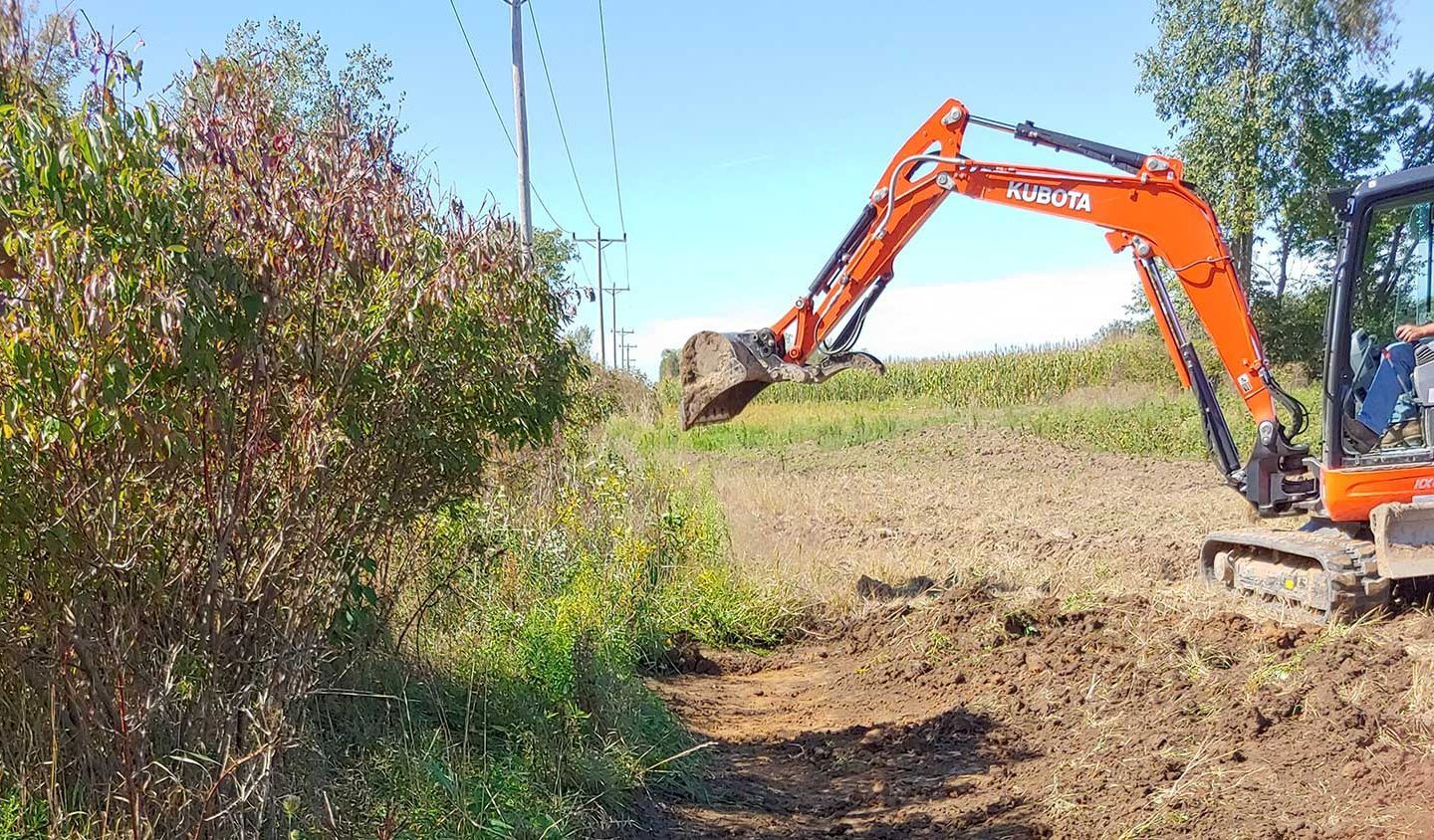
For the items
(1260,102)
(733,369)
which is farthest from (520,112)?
(1260,102)

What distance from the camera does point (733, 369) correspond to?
813cm

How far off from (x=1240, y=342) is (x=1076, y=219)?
4.59 feet

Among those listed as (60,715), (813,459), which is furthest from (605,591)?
(813,459)

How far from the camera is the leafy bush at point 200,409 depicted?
2664 millimetres

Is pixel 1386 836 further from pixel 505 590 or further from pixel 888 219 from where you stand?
pixel 888 219

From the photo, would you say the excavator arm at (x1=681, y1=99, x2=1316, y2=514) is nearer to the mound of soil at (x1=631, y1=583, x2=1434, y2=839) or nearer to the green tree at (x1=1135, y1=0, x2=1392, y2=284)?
the mound of soil at (x1=631, y1=583, x2=1434, y2=839)

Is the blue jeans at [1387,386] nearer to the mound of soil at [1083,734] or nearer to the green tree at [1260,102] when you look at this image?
the mound of soil at [1083,734]

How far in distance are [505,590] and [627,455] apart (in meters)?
4.52

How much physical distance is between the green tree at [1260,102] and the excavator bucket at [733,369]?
1992cm

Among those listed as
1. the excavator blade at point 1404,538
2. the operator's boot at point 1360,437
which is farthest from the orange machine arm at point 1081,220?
the excavator blade at point 1404,538

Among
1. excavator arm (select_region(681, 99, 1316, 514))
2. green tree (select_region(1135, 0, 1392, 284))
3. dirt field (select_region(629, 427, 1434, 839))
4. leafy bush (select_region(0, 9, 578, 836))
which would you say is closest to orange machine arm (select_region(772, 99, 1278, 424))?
excavator arm (select_region(681, 99, 1316, 514))

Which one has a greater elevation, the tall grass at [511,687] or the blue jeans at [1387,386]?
the blue jeans at [1387,386]

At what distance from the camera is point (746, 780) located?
572 centimetres

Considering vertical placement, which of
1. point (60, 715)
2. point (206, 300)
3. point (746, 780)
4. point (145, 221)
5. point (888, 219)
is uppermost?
point (888, 219)
